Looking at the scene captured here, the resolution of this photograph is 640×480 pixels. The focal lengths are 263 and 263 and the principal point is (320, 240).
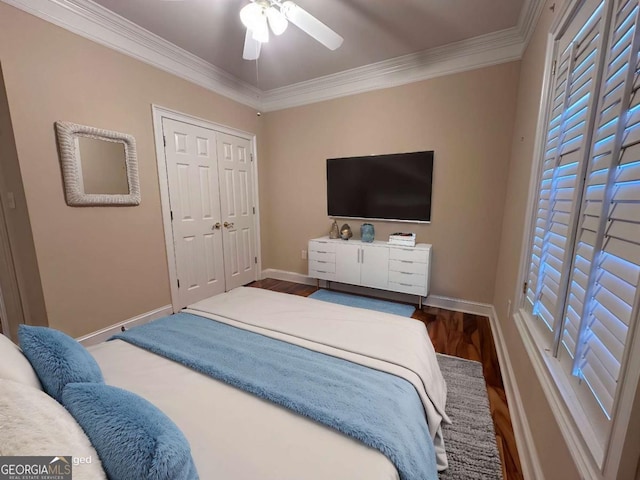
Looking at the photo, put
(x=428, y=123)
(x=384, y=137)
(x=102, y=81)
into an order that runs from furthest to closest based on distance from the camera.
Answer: (x=384, y=137) < (x=428, y=123) < (x=102, y=81)

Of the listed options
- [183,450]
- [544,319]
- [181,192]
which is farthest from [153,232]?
[544,319]

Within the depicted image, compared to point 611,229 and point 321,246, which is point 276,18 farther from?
point 321,246

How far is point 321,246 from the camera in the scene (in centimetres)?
337

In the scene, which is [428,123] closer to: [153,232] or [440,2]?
[440,2]

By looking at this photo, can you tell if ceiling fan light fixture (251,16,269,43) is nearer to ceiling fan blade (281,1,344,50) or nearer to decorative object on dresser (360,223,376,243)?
ceiling fan blade (281,1,344,50)

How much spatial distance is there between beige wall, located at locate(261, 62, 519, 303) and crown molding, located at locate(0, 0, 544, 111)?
0.33 ft

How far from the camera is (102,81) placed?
2.21m

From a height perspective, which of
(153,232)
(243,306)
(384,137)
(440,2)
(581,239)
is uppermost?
(440,2)

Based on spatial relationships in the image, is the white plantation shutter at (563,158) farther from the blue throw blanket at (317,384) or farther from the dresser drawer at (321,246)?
the dresser drawer at (321,246)

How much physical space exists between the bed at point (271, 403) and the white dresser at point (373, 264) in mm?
1417

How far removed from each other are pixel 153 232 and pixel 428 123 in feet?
10.2

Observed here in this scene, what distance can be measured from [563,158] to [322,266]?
8.33ft

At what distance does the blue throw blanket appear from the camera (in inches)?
31.4

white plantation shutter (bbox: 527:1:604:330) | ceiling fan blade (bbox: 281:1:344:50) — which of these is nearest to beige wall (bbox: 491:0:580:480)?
white plantation shutter (bbox: 527:1:604:330)
